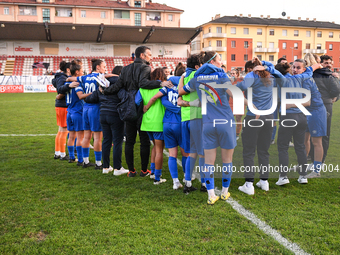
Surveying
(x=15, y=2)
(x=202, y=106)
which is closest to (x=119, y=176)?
(x=202, y=106)

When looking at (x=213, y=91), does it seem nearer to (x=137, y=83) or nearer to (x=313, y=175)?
(x=137, y=83)

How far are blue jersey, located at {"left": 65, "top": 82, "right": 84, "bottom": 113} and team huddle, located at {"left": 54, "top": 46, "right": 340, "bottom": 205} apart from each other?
338 millimetres

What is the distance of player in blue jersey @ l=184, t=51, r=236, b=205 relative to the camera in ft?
12.0

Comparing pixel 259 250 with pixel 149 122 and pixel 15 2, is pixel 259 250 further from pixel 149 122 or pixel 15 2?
pixel 15 2

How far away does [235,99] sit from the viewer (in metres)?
3.87

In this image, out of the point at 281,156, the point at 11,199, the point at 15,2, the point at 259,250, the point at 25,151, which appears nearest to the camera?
the point at 259,250

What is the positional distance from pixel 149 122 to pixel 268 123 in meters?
1.74

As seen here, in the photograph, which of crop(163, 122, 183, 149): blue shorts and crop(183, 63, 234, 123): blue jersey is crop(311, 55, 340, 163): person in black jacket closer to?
crop(183, 63, 234, 123): blue jersey

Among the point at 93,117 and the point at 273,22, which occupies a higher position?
the point at 273,22

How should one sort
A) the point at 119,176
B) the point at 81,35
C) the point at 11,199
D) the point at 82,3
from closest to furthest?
the point at 11,199, the point at 119,176, the point at 81,35, the point at 82,3

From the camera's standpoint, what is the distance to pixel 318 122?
4531mm

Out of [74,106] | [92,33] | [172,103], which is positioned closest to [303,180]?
[172,103]

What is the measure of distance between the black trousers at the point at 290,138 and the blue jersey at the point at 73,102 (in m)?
3.70

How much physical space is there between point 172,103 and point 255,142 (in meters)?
1.31
